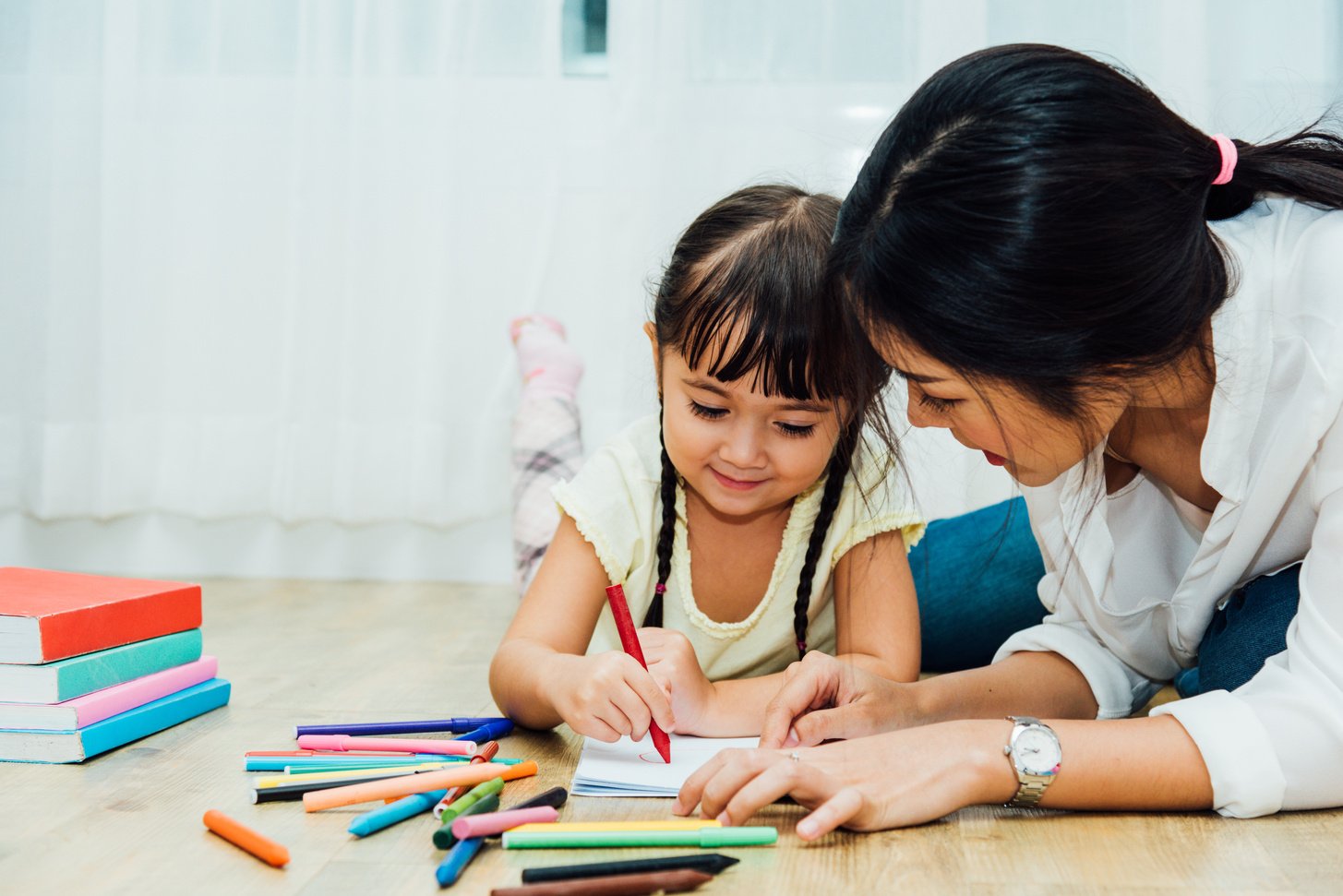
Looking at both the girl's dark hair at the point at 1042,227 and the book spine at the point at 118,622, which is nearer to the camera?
the girl's dark hair at the point at 1042,227

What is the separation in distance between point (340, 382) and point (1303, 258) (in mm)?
1567

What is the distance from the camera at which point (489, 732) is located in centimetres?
98

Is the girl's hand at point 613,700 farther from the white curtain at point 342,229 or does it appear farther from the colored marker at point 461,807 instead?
the white curtain at point 342,229

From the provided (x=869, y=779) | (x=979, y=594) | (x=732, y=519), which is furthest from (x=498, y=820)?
(x=979, y=594)

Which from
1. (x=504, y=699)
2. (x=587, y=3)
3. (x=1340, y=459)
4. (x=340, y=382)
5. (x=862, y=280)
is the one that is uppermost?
(x=587, y=3)

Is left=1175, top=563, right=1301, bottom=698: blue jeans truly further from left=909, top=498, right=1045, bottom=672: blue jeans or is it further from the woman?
left=909, top=498, right=1045, bottom=672: blue jeans

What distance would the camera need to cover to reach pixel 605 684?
845mm

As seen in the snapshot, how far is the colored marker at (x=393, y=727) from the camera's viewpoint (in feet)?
3.16

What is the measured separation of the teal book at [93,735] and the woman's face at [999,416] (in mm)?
661

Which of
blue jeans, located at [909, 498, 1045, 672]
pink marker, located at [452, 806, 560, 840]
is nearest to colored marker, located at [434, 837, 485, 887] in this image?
pink marker, located at [452, 806, 560, 840]

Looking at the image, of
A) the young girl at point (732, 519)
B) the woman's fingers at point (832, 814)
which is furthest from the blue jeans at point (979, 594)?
the woman's fingers at point (832, 814)

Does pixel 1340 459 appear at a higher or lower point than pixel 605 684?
higher

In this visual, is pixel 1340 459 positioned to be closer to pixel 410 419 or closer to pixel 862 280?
pixel 862 280

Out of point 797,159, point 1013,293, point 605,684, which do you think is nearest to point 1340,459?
point 1013,293
